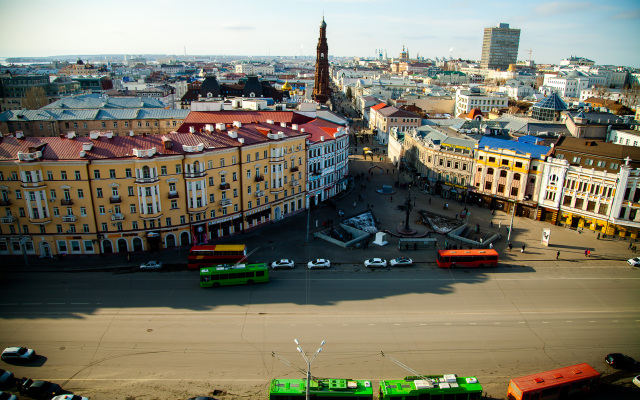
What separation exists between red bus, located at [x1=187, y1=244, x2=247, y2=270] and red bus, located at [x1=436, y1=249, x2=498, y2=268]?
25.4m

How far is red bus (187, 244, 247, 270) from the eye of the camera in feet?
166

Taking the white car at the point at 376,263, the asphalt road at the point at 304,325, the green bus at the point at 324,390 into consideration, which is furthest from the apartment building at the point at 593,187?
the green bus at the point at 324,390

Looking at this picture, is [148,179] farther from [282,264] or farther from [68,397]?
[68,397]

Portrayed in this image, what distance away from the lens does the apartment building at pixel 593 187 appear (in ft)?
200

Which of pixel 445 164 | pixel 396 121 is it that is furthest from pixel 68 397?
pixel 396 121

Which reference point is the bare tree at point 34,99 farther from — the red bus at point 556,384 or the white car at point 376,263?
the red bus at point 556,384

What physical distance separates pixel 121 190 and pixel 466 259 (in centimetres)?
4522

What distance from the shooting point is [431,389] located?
2909cm

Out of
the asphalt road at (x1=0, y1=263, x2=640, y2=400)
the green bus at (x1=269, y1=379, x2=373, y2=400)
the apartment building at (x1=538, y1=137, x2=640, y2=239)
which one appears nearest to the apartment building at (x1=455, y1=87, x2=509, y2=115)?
the apartment building at (x1=538, y1=137, x2=640, y2=239)

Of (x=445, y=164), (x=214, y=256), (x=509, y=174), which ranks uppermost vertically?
(x=509, y=174)

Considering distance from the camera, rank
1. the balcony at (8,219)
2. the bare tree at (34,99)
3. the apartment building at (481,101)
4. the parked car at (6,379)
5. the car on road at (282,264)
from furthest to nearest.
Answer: the apartment building at (481,101)
the bare tree at (34,99)
the car on road at (282,264)
the balcony at (8,219)
the parked car at (6,379)

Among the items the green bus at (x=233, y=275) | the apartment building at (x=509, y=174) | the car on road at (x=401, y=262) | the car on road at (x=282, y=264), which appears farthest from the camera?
the apartment building at (x=509, y=174)

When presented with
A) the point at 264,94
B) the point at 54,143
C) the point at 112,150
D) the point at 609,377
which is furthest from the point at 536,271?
the point at 264,94

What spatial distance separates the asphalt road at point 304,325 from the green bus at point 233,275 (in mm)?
1112
